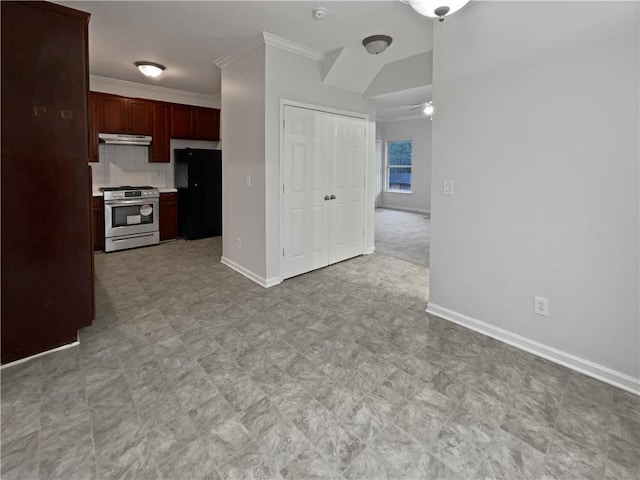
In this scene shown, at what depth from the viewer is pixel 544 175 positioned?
2326 mm

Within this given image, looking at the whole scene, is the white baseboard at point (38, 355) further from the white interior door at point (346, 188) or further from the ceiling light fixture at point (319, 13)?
the ceiling light fixture at point (319, 13)

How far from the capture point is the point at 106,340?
2609mm

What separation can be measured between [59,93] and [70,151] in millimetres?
369

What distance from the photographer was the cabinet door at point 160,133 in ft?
18.7

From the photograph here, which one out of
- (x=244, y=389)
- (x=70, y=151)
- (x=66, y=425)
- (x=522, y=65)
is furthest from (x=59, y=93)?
(x=522, y=65)

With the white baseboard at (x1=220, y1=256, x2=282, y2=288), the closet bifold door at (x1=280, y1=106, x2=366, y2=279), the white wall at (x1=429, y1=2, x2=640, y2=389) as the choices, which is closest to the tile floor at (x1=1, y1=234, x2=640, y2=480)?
the white wall at (x1=429, y1=2, x2=640, y2=389)

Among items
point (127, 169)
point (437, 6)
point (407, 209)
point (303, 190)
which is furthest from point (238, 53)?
point (407, 209)

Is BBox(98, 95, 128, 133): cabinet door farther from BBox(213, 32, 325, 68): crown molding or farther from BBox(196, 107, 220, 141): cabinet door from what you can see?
BBox(213, 32, 325, 68): crown molding

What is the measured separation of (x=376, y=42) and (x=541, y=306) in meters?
2.73

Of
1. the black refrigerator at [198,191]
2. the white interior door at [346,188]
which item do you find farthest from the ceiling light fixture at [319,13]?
the black refrigerator at [198,191]

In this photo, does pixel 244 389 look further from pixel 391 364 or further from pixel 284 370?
pixel 391 364

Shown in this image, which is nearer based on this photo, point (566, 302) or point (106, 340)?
point (566, 302)

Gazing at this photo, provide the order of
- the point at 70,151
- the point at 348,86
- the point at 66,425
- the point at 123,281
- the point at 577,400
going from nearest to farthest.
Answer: the point at 66,425 < the point at 577,400 < the point at 70,151 < the point at 123,281 < the point at 348,86

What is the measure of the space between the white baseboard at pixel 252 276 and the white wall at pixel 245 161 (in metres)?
0.01
